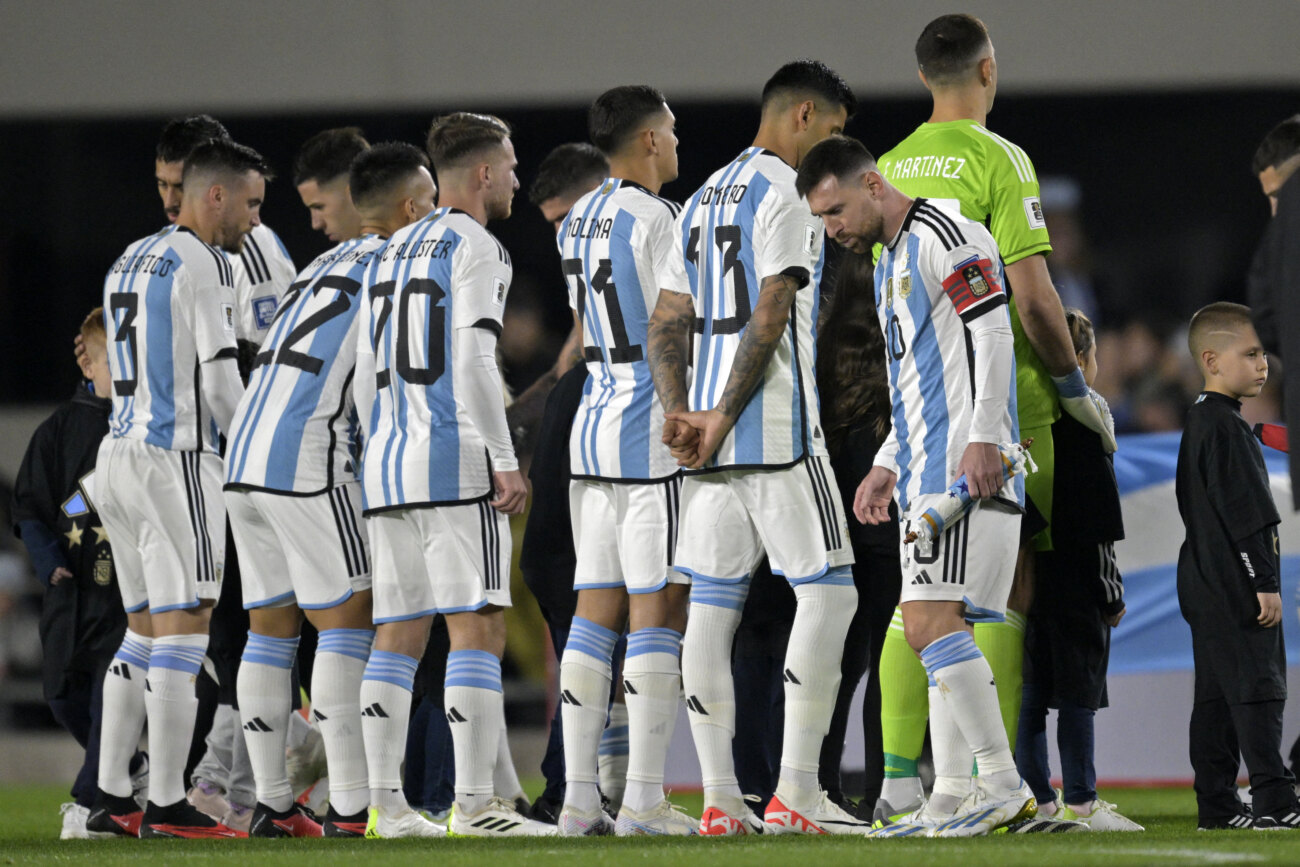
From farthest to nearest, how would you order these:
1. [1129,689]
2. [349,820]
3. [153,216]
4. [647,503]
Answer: [153,216] → [1129,689] → [349,820] → [647,503]

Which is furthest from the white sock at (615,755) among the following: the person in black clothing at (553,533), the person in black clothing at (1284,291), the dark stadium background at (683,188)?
the dark stadium background at (683,188)

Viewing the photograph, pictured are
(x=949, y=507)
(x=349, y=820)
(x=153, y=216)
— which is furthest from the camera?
(x=153, y=216)

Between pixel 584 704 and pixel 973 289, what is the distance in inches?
67.9

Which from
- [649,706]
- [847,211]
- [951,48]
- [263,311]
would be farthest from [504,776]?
[951,48]

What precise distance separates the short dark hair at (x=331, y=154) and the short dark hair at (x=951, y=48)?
221cm

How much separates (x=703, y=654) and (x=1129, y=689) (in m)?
3.39

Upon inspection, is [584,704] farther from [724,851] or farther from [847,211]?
[847,211]

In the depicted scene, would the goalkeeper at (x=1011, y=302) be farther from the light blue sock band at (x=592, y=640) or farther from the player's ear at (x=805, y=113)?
the light blue sock band at (x=592, y=640)

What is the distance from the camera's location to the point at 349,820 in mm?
5297

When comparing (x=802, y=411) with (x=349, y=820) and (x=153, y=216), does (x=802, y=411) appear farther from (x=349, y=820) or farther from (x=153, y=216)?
(x=153, y=216)

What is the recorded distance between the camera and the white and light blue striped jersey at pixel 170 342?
18.9 feet

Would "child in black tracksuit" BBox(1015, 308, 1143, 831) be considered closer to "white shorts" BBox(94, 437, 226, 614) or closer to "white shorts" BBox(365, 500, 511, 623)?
"white shorts" BBox(365, 500, 511, 623)

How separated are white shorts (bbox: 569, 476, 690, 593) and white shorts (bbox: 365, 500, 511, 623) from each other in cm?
27

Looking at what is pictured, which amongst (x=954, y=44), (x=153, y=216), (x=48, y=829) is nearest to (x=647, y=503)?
(x=954, y=44)
